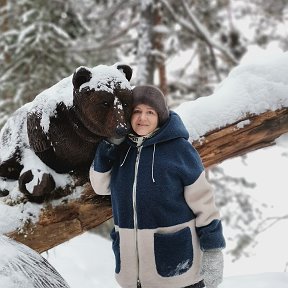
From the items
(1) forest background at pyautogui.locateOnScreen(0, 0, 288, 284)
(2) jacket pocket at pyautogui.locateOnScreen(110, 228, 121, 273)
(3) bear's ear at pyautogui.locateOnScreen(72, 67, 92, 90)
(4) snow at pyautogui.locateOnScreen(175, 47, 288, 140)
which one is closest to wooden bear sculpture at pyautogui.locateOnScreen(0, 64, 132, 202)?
(3) bear's ear at pyautogui.locateOnScreen(72, 67, 92, 90)

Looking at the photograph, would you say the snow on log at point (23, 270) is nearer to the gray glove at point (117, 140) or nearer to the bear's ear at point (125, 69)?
the gray glove at point (117, 140)

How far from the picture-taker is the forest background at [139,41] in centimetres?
807

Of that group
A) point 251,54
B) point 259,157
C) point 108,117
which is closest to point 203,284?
point 108,117

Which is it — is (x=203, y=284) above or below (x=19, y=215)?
below

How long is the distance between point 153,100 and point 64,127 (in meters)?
0.64

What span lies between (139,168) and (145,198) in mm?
166

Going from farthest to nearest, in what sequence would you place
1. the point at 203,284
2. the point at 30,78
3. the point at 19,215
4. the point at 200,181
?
the point at 30,78 → the point at 19,215 → the point at 203,284 → the point at 200,181

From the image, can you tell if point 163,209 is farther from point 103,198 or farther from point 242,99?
point 242,99

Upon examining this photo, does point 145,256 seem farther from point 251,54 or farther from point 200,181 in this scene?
point 251,54

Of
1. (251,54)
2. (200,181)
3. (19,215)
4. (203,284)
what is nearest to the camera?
(200,181)

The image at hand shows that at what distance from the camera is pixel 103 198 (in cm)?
290

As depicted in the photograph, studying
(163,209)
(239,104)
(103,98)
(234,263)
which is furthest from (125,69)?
(234,263)

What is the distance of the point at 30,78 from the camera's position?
8305mm

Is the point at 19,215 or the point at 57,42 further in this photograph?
the point at 57,42
